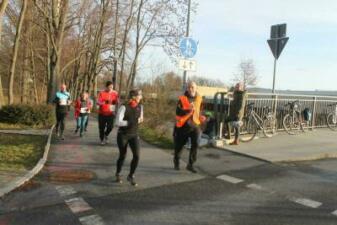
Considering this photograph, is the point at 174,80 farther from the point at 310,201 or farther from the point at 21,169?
the point at 310,201

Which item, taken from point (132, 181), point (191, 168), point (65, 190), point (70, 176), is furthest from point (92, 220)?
point (191, 168)

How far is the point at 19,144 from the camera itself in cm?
1404

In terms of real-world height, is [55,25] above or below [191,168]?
above

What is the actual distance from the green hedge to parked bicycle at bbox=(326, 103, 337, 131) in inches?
443

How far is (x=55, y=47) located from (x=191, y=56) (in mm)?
15178

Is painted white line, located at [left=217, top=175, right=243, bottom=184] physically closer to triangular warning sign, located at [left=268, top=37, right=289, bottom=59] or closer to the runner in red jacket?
the runner in red jacket

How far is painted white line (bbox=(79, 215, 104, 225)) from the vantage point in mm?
6625

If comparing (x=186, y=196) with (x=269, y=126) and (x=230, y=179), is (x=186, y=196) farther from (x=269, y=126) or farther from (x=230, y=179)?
(x=269, y=126)

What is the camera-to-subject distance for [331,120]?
63.5 feet

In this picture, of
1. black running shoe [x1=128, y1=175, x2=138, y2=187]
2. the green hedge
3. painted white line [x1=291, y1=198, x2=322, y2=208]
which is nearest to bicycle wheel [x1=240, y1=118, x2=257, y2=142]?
black running shoe [x1=128, y1=175, x2=138, y2=187]

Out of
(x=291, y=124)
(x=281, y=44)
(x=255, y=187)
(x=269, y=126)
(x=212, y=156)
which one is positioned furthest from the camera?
(x=291, y=124)

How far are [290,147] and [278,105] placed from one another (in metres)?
3.15

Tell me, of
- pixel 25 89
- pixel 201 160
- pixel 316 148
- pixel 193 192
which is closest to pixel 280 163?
pixel 201 160

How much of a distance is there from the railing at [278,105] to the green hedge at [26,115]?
842cm
